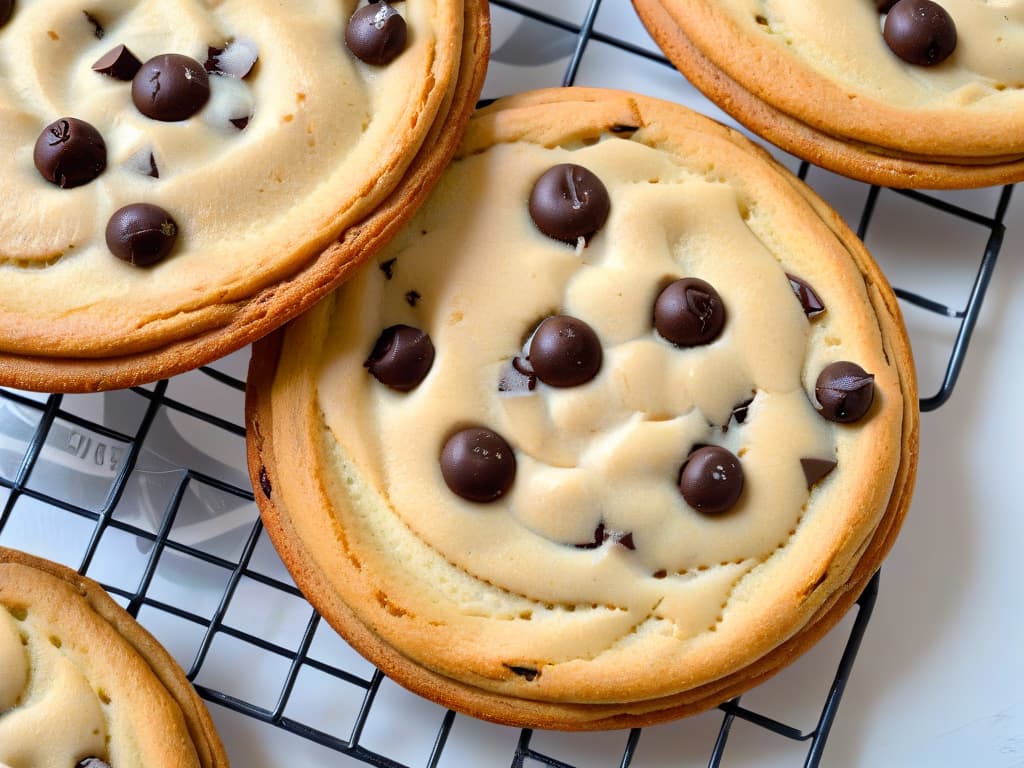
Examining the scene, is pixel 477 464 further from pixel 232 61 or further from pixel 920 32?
pixel 920 32

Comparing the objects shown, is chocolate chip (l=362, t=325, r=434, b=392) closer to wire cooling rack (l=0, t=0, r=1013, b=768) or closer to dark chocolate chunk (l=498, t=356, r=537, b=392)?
dark chocolate chunk (l=498, t=356, r=537, b=392)

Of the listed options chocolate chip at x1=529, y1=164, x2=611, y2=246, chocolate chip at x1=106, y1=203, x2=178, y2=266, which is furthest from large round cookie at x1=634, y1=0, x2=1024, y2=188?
chocolate chip at x1=106, y1=203, x2=178, y2=266

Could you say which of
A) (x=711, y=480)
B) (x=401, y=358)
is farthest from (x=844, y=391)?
(x=401, y=358)

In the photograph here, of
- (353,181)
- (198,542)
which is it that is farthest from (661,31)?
(198,542)

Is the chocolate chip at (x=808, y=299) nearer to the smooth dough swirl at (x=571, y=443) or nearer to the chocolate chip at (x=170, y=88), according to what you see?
the smooth dough swirl at (x=571, y=443)

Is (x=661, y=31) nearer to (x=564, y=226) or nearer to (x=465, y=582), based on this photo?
(x=564, y=226)

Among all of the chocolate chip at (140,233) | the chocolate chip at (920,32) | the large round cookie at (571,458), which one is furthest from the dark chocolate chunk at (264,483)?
the chocolate chip at (920,32)
